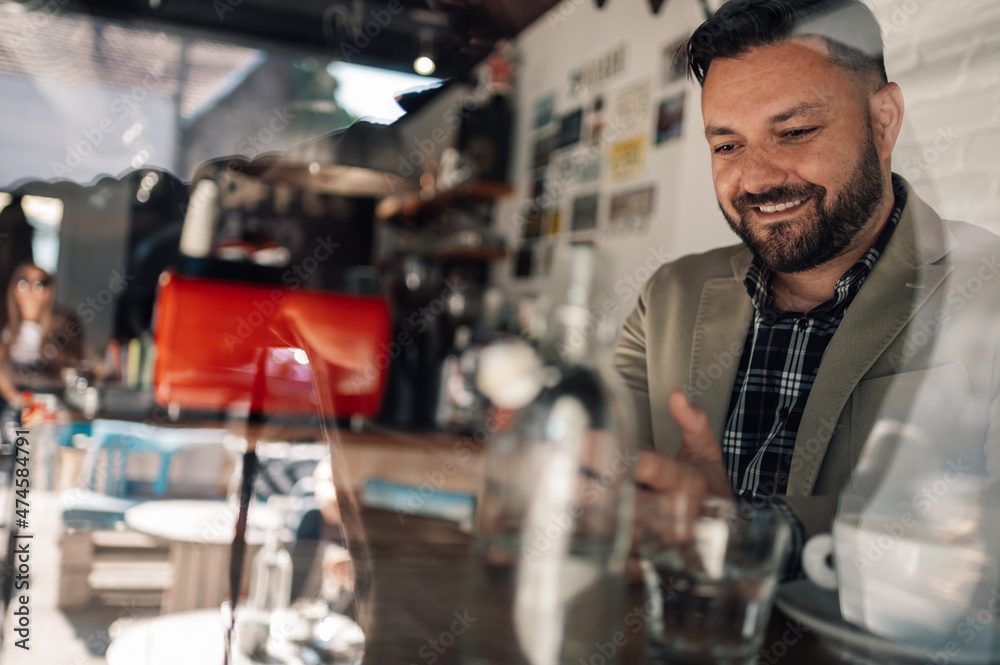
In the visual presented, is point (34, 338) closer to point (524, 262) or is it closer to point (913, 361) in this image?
point (524, 262)

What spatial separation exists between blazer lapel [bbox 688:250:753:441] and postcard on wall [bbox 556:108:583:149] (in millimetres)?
152

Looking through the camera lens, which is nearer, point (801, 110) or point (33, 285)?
point (801, 110)

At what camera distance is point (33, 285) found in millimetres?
625

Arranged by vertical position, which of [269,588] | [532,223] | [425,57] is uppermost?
[425,57]

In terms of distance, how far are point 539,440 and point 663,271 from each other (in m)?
0.11

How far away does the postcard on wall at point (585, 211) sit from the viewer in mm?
402

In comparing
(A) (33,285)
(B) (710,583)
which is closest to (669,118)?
(B) (710,583)

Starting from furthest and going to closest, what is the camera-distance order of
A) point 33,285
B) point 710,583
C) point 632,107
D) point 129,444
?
point 33,285
point 129,444
point 632,107
point 710,583

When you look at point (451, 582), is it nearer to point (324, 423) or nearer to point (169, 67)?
point (324, 423)

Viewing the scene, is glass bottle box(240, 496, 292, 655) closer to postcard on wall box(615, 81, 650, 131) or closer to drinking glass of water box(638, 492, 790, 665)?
drinking glass of water box(638, 492, 790, 665)

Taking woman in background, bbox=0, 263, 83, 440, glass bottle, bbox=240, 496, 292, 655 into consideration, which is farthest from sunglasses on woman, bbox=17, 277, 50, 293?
glass bottle, bbox=240, 496, 292, 655

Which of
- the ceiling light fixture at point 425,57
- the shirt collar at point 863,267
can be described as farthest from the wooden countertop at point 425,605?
the ceiling light fixture at point 425,57

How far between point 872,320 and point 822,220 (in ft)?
0.16

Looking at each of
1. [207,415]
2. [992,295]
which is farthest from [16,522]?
[992,295]
